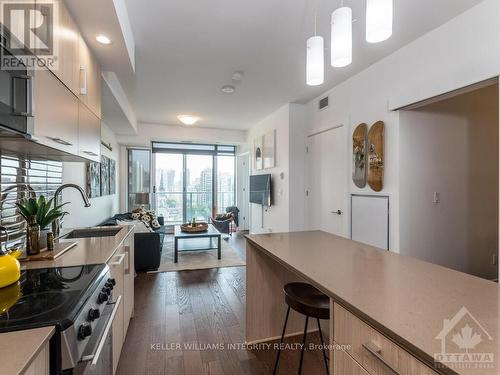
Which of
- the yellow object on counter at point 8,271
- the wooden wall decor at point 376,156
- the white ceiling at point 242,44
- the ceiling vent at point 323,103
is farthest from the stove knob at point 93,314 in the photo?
the ceiling vent at point 323,103

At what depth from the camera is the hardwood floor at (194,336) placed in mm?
1840

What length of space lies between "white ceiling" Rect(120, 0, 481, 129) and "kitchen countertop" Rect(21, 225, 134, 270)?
6.08ft

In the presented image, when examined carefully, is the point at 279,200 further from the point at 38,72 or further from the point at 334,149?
the point at 38,72

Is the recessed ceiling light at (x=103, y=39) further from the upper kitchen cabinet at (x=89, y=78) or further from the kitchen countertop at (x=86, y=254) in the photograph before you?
the kitchen countertop at (x=86, y=254)

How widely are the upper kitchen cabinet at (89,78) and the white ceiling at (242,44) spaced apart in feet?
1.62

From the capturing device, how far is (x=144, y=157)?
646cm

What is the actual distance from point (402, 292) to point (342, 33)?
1.36m

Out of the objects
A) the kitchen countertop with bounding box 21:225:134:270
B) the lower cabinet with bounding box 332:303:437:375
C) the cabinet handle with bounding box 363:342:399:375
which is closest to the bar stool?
the lower cabinet with bounding box 332:303:437:375

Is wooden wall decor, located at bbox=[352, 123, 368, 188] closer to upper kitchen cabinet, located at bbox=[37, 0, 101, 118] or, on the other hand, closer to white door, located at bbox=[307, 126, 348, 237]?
white door, located at bbox=[307, 126, 348, 237]

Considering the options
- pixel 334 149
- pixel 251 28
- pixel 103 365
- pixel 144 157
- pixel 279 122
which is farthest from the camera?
pixel 144 157

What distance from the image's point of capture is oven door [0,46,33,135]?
0.97 meters

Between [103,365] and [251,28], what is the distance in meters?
2.64

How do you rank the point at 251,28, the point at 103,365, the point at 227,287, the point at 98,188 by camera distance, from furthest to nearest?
the point at 98,188 → the point at 227,287 → the point at 251,28 → the point at 103,365

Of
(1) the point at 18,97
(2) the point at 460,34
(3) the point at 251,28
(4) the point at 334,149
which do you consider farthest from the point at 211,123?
(1) the point at 18,97
